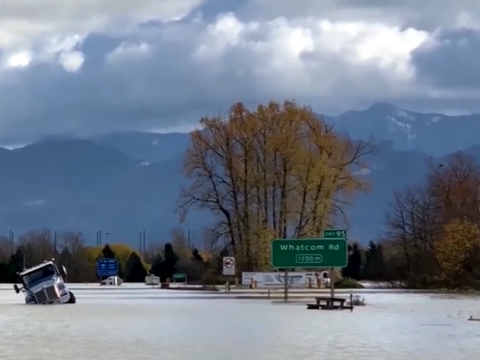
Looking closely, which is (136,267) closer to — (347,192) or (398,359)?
(347,192)

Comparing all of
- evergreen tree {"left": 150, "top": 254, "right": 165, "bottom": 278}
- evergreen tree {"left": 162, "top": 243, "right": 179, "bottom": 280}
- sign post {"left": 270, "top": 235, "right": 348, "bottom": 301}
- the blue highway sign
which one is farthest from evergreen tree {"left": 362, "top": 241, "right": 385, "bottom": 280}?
sign post {"left": 270, "top": 235, "right": 348, "bottom": 301}

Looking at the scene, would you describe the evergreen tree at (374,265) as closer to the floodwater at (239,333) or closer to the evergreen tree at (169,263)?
the evergreen tree at (169,263)

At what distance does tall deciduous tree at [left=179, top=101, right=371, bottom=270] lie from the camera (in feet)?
266

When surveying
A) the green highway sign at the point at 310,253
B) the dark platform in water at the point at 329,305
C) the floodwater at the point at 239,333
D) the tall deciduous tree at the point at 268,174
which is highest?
the tall deciduous tree at the point at 268,174

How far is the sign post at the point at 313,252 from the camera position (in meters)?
58.2

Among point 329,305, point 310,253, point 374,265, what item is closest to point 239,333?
point 329,305

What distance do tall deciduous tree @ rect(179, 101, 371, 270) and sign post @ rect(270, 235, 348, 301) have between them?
67.4 ft

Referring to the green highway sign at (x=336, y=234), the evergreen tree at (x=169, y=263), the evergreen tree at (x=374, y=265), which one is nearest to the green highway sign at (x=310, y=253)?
the green highway sign at (x=336, y=234)

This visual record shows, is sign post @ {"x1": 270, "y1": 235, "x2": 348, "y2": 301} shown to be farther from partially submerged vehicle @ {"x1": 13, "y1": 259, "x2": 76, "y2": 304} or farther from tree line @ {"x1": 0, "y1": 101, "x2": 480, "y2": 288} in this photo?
tree line @ {"x1": 0, "y1": 101, "x2": 480, "y2": 288}

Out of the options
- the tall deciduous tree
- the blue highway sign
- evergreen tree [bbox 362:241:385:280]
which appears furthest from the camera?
the blue highway sign

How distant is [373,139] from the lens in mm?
88312

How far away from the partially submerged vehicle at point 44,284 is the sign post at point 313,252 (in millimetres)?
11066

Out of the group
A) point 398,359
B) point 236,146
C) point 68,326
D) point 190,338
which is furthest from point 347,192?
point 398,359

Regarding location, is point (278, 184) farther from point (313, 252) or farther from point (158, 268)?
point (158, 268)
